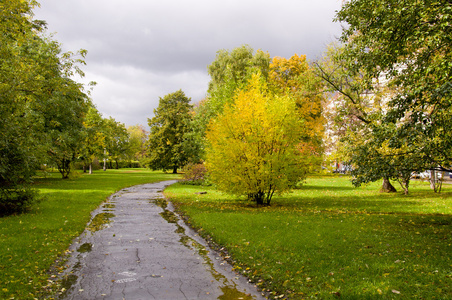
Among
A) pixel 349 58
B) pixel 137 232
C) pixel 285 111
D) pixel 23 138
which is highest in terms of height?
pixel 349 58

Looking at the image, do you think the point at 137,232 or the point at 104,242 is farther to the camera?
the point at 137,232

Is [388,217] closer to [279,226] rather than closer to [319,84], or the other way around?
[279,226]

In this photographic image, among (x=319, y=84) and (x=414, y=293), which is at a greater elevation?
(x=319, y=84)

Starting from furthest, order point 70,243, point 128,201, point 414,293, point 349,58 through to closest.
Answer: point 128,201 → point 349,58 → point 70,243 → point 414,293

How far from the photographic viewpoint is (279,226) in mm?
10508

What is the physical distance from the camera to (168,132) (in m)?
55.2

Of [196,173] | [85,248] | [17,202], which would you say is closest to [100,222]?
[17,202]

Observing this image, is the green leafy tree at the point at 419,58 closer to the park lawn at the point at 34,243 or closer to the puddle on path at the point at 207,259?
the puddle on path at the point at 207,259

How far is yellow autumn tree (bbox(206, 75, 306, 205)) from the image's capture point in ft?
48.3

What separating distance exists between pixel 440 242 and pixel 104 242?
8.44 meters

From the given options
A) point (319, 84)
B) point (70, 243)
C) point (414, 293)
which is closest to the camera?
point (414, 293)

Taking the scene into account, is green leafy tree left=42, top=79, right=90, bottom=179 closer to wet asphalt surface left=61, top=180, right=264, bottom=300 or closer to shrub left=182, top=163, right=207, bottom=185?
shrub left=182, top=163, right=207, bottom=185

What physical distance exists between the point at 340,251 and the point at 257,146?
26.3 feet

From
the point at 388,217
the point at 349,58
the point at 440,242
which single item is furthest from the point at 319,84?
the point at 440,242
